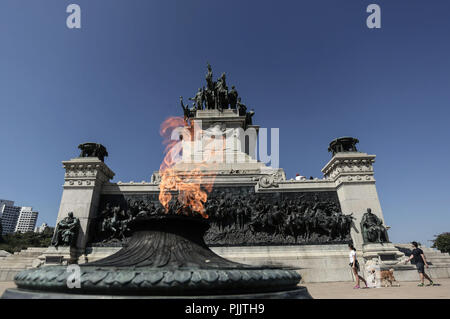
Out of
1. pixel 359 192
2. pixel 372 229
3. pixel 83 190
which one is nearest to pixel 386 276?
pixel 372 229

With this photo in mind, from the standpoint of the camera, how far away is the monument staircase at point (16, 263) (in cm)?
1187

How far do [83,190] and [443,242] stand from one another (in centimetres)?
4991

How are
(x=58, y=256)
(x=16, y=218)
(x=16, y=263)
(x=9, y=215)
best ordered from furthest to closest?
(x=16, y=218)
(x=9, y=215)
(x=16, y=263)
(x=58, y=256)

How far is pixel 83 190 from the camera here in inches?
560

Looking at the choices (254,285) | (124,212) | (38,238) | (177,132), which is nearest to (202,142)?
(177,132)

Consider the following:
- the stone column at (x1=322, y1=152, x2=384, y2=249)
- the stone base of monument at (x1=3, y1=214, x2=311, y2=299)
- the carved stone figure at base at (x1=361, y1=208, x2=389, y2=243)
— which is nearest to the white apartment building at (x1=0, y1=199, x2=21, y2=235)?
the stone column at (x1=322, y1=152, x2=384, y2=249)

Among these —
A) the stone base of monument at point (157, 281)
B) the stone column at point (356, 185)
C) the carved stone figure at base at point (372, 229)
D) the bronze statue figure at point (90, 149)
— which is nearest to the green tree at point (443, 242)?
the stone column at point (356, 185)

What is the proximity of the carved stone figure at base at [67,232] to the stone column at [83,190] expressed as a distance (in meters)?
0.34

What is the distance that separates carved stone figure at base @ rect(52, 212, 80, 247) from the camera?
12.7 m

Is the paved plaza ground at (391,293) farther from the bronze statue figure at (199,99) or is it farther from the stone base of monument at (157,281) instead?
the bronze statue figure at (199,99)

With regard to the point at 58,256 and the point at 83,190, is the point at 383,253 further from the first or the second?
the point at 83,190

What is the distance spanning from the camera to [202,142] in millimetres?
20406

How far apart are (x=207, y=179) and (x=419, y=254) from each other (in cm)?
1009
